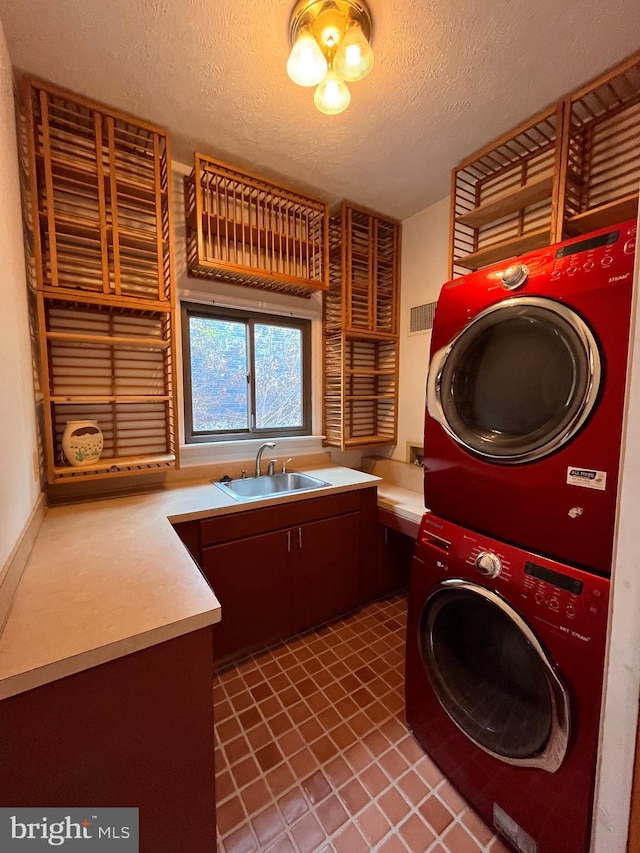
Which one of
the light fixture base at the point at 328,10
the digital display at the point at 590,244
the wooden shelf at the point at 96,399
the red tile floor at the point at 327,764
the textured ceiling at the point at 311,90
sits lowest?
the red tile floor at the point at 327,764

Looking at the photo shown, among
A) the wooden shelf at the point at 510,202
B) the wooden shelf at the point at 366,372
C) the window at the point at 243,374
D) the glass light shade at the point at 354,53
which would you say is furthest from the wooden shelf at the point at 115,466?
the wooden shelf at the point at 510,202

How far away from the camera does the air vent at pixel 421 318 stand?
2385 mm

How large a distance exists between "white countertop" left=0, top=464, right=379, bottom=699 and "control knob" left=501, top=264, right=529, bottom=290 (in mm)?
1250

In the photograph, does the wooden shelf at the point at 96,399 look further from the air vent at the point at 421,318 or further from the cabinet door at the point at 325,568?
the air vent at the point at 421,318

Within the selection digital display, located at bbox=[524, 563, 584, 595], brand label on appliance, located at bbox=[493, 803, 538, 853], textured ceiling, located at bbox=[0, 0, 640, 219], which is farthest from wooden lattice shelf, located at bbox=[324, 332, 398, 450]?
brand label on appliance, located at bbox=[493, 803, 538, 853]

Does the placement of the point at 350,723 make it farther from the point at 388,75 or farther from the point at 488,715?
the point at 388,75

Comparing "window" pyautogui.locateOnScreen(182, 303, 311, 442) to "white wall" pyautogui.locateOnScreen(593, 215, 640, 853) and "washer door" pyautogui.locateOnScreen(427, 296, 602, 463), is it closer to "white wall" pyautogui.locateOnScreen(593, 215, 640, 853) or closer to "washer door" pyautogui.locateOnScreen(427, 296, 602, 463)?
"washer door" pyautogui.locateOnScreen(427, 296, 602, 463)

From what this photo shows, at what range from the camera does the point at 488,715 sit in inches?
42.8

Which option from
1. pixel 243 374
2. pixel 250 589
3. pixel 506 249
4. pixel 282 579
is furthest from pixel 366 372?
pixel 250 589

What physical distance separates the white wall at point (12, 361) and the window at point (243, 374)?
33.3 inches

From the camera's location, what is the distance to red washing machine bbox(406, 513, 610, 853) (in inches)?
33.5

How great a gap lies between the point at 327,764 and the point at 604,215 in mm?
2437

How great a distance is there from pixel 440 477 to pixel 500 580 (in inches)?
14.6

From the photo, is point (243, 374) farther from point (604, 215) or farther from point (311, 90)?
point (604, 215)
